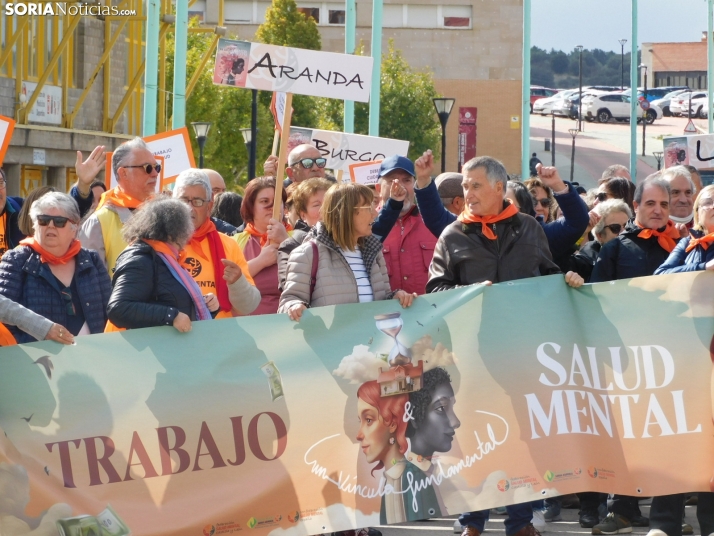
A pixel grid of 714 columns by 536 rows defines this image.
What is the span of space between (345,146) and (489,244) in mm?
5539

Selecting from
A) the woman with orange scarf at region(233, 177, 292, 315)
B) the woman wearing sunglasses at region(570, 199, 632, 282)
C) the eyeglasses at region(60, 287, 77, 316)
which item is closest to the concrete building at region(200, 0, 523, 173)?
the woman wearing sunglasses at region(570, 199, 632, 282)

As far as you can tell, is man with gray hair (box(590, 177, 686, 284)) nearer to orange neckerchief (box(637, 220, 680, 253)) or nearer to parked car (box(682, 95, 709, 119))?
orange neckerchief (box(637, 220, 680, 253))

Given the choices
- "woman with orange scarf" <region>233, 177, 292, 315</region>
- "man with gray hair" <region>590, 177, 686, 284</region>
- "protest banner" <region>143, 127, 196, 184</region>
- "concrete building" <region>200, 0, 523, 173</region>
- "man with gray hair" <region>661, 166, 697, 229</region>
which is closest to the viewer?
"man with gray hair" <region>590, 177, 686, 284</region>

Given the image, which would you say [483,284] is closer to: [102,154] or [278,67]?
[102,154]

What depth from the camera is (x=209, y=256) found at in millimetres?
6488

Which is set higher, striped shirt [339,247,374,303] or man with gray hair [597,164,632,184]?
man with gray hair [597,164,632,184]

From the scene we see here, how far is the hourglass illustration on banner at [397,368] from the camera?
595 cm

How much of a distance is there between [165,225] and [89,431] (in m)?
1.03

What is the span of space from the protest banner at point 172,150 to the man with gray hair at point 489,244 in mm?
4136

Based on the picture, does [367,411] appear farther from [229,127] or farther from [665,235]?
[229,127]

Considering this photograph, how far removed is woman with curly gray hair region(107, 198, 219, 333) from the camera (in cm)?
565

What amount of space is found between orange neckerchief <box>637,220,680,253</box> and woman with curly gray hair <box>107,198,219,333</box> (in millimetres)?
2621

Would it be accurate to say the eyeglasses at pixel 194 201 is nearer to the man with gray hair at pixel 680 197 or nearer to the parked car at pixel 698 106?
the man with gray hair at pixel 680 197

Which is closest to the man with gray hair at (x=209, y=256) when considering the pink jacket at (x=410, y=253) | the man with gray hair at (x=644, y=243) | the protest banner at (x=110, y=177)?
the protest banner at (x=110, y=177)
